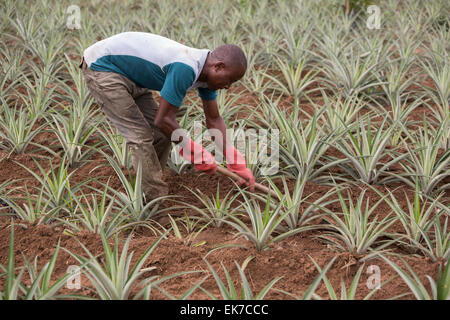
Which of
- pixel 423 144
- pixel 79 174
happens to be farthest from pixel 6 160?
pixel 423 144

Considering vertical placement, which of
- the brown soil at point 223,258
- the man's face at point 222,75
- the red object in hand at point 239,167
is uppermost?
the man's face at point 222,75

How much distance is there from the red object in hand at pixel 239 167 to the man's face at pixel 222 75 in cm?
46

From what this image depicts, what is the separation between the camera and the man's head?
2.23 m

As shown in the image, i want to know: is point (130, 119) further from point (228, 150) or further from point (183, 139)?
point (228, 150)

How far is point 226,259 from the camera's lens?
2148 mm

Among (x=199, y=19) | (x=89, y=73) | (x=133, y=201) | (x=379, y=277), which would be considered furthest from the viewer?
(x=199, y=19)

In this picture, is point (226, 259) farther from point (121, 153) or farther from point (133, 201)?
point (121, 153)

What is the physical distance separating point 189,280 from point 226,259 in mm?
211

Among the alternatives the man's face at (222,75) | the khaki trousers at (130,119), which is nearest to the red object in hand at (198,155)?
the khaki trousers at (130,119)

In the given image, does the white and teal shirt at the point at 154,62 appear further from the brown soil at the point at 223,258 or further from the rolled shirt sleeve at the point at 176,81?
the brown soil at the point at 223,258

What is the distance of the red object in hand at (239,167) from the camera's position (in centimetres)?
260

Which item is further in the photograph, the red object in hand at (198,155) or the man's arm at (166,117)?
the red object in hand at (198,155)

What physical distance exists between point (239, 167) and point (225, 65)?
0.62 meters

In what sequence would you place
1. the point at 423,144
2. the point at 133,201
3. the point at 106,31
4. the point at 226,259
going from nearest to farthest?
the point at 226,259, the point at 133,201, the point at 423,144, the point at 106,31
